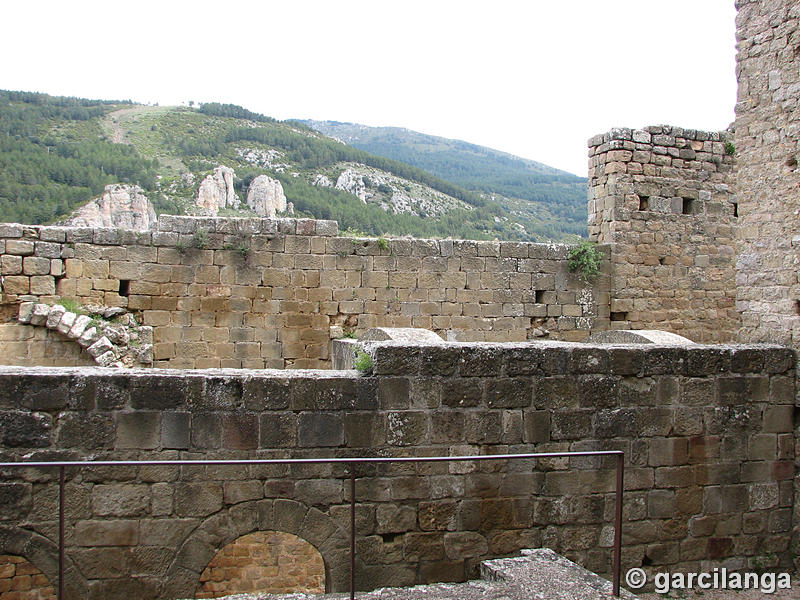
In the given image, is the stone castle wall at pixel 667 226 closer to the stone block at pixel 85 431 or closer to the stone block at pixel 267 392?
the stone block at pixel 267 392

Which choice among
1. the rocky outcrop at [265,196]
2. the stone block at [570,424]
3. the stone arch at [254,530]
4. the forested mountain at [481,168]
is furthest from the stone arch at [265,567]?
the forested mountain at [481,168]

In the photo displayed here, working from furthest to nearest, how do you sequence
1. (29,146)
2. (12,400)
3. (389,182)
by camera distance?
(389,182), (29,146), (12,400)

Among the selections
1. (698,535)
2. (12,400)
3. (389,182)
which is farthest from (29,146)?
(698,535)

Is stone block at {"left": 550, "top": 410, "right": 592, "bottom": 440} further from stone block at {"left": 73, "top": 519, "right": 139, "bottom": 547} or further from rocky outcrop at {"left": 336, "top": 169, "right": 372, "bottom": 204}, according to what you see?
rocky outcrop at {"left": 336, "top": 169, "right": 372, "bottom": 204}

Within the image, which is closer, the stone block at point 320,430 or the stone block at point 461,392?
the stone block at point 320,430

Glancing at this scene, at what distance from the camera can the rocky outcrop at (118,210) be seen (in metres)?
21.2

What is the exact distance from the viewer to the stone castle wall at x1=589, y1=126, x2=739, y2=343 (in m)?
12.4

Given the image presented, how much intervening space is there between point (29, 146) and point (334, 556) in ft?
107

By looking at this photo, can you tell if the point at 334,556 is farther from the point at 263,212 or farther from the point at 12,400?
the point at 263,212

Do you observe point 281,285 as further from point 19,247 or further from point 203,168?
point 203,168

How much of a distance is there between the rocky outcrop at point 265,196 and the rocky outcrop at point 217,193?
67 centimetres

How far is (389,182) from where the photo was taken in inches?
1468

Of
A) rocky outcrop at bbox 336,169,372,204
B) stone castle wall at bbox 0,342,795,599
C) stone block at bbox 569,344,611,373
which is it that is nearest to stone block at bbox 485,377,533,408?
stone castle wall at bbox 0,342,795,599

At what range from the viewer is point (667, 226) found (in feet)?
41.7
